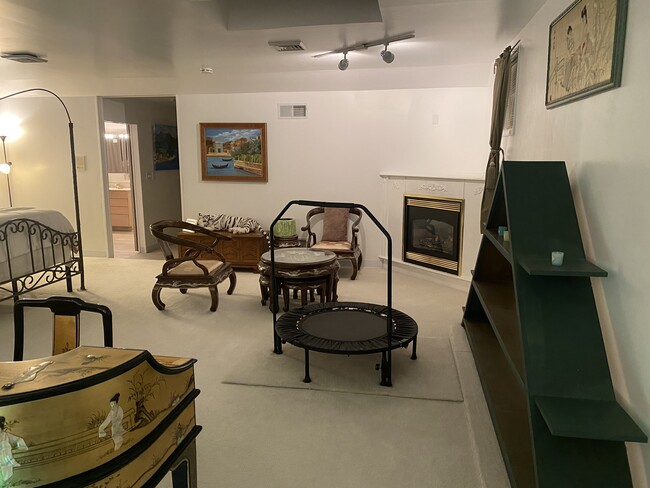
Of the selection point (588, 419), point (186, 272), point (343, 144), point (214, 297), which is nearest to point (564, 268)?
point (588, 419)

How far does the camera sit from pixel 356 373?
3.48 metres

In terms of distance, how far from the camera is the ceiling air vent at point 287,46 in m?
4.32

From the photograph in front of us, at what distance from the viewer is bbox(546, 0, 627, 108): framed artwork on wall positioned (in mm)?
2088

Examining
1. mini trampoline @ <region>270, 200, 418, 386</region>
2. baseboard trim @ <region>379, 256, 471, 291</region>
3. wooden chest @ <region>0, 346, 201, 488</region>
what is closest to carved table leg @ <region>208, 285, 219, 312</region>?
mini trampoline @ <region>270, 200, 418, 386</region>

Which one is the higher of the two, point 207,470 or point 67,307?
point 67,307

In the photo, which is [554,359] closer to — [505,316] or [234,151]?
[505,316]

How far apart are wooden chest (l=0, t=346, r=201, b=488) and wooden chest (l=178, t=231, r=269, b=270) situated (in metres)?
4.76

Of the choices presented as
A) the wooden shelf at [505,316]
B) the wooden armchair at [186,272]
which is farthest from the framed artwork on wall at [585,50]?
the wooden armchair at [186,272]

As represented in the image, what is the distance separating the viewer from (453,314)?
481 cm

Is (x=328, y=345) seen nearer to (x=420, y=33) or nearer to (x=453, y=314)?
(x=453, y=314)

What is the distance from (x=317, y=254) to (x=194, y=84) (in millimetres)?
3113

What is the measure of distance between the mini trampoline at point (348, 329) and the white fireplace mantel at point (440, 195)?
201 cm

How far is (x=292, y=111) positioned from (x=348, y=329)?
3927mm

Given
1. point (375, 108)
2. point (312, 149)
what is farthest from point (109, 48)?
point (375, 108)
